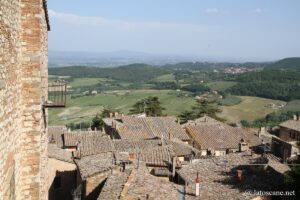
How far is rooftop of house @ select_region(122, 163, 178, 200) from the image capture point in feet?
53.0

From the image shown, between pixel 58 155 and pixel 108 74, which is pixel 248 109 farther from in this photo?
pixel 108 74

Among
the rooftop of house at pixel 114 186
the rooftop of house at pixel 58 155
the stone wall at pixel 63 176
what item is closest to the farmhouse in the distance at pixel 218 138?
the rooftop of house at pixel 58 155

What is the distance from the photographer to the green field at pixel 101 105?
84425 mm

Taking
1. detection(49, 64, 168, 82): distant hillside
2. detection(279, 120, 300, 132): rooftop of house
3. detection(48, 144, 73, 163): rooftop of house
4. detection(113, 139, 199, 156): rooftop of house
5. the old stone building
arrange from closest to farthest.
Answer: the old stone building < detection(48, 144, 73, 163): rooftop of house < detection(113, 139, 199, 156): rooftop of house < detection(279, 120, 300, 132): rooftop of house < detection(49, 64, 168, 82): distant hillside

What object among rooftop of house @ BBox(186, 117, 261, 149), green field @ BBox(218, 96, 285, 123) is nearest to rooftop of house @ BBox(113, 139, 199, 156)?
rooftop of house @ BBox(186, 117, 261, 149)

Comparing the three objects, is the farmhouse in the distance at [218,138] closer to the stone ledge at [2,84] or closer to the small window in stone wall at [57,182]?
the small window in stone wall at [57,182]

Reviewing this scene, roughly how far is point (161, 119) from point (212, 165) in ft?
65.6

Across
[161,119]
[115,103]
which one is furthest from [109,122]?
[115,103]

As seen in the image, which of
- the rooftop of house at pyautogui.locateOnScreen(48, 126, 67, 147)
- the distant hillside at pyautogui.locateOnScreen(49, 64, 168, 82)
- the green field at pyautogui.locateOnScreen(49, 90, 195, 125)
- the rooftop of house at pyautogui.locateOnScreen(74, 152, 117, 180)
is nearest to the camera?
the rooftop of house at pyautogui.locateOnScreen(74, 152, 117, 180)

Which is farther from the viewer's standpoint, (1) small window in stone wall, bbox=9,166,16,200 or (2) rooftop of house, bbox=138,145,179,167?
(2) rooftop of house, bbox=138,145,179,167

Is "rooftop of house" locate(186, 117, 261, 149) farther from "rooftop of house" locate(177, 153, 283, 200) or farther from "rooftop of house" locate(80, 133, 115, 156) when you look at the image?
"rooftop of house" locate(177, 153, 283, 200)

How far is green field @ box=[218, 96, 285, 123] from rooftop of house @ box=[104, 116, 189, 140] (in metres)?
34.9

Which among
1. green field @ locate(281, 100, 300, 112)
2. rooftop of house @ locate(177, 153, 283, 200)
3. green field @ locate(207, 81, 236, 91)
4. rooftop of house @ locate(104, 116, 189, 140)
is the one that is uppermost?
rooftop of house @ locate(177, 153, 283, 200)

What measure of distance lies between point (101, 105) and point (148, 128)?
6091 centimetres
